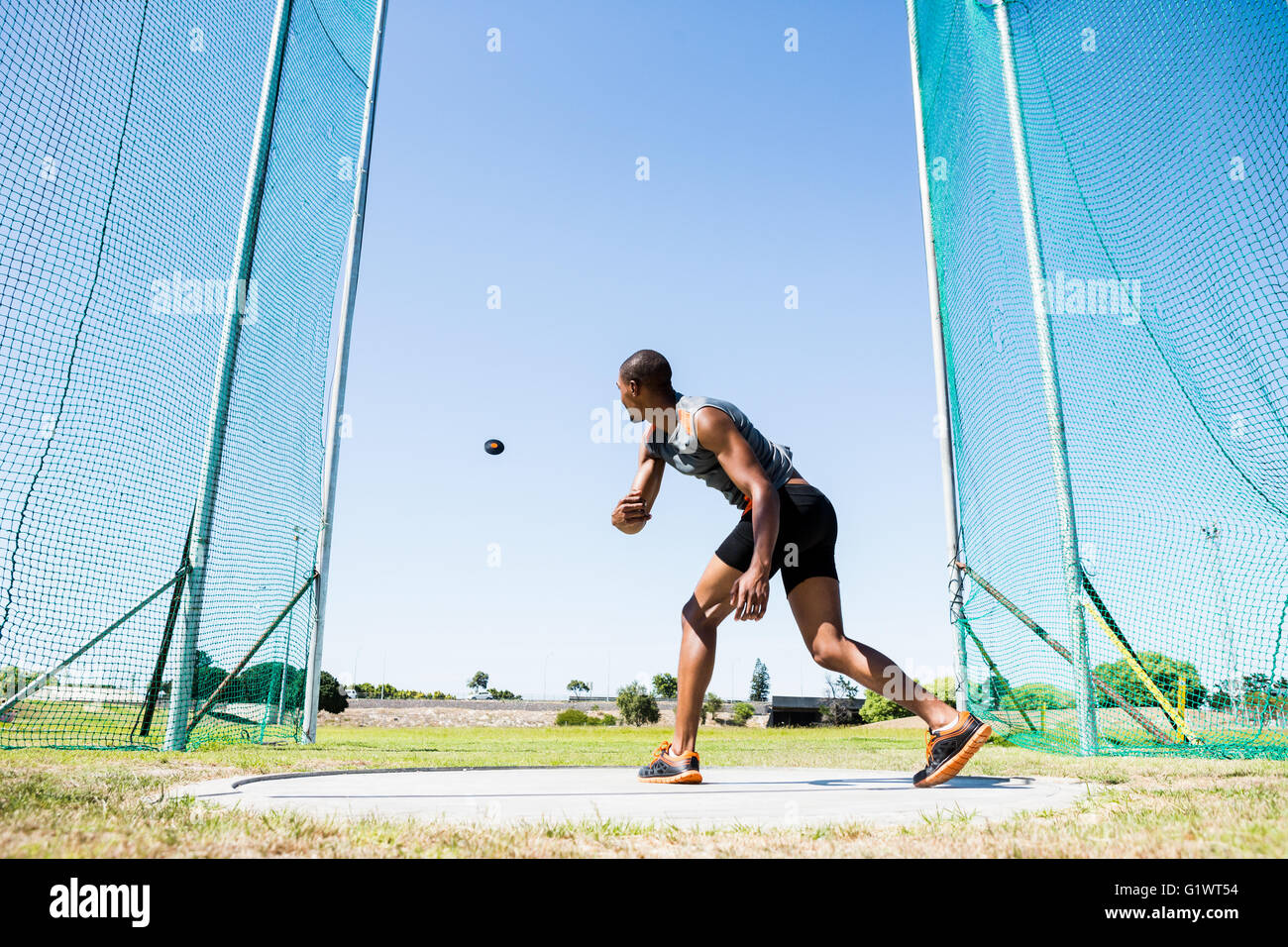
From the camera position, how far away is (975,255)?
282 inches

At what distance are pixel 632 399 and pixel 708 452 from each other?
45 cm

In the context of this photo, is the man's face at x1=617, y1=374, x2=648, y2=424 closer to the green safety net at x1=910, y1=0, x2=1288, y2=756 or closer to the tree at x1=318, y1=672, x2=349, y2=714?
the green safety net at x1=910, y1=0, x2=1288, y2=756

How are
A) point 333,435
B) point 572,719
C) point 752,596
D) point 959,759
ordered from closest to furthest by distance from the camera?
point 752,596 < point 959,759 < point 333,435 < point 572,719

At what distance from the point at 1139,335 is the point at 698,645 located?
11.9ft

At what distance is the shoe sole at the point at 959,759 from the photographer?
3.27m

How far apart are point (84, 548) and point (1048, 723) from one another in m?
6.89

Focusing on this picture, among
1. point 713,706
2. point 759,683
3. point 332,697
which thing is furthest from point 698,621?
point 759,683

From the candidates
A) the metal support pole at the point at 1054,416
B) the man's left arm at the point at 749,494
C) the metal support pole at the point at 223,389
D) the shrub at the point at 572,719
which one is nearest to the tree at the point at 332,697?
the shrub at the point at 572,719

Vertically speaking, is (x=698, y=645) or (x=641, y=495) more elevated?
(x=641, y=495)

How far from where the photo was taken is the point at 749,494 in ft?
11.1

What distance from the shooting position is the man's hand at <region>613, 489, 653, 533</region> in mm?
3697

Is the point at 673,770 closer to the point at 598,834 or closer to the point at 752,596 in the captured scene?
the point at 752,596

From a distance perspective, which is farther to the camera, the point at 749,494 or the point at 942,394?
the point at 942,394

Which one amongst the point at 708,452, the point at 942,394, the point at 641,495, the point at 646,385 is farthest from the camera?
the point at 942,394
